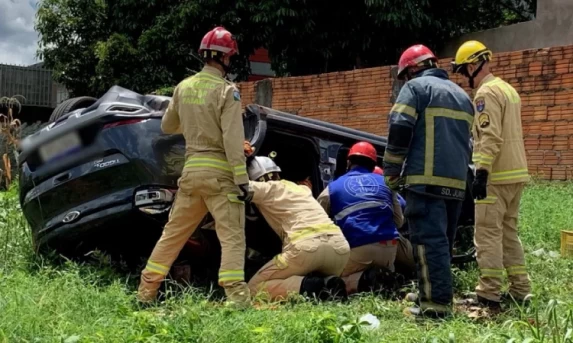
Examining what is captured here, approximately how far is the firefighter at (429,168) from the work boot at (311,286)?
0.58 metres

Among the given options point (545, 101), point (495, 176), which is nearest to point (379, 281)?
point (495, 176)

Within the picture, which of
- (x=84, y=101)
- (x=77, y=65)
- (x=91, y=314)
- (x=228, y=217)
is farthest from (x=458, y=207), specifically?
(x=77, y=65)

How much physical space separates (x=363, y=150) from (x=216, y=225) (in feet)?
4.56

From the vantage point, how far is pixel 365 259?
15.5 ft

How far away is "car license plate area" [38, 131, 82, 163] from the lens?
15.1 feet

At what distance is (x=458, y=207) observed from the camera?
414 centimetres

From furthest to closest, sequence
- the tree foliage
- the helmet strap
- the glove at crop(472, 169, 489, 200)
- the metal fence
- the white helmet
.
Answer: the metal fence → the tree foliage → the white helmet → the helmet strap → the glove at crop(472, 169, 489, 200)

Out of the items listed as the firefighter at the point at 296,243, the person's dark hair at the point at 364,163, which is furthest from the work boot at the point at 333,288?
the person's dark hair at the point at 364,163

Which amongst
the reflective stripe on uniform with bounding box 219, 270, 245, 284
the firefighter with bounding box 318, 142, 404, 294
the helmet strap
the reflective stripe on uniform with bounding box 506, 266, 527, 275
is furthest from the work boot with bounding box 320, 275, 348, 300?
the helmet strap

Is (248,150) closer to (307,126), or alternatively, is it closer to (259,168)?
(259,168)

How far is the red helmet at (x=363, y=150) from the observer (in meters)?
4.98

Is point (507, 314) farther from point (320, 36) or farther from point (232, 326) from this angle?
point (320, 36)

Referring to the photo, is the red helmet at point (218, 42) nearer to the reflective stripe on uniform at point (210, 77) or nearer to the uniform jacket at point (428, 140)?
the reflective stripe on uniform at point (210, 77)

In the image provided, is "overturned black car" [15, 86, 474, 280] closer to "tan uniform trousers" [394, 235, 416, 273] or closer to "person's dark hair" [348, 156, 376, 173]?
"person's dark hair" [348, 156, 376, 173]
